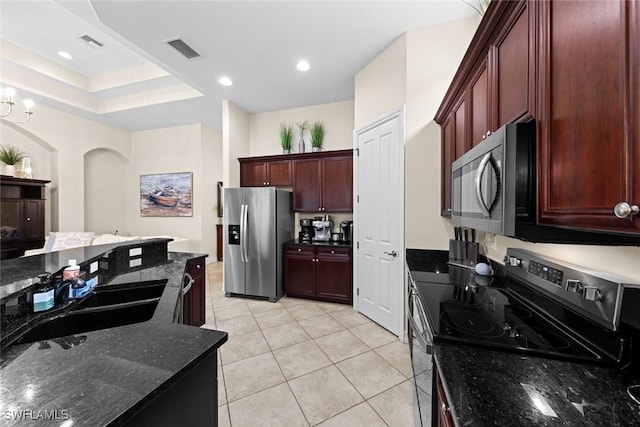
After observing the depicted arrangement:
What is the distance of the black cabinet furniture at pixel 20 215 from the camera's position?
423cm

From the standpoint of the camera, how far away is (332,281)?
364cm

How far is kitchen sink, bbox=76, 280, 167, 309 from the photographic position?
5.38ft

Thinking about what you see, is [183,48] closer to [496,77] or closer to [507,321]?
[496,77]

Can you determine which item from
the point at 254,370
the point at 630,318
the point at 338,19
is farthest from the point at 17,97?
the point at 630,318

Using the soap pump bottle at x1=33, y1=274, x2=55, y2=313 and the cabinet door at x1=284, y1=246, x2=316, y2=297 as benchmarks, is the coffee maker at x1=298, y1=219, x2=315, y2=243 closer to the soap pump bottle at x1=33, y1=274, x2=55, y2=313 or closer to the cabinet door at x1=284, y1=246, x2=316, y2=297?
the cabinet door at x1=284, y1=246, x2=316, y2=297

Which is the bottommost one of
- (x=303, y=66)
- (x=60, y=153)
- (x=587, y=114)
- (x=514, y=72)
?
(x=587, y=114)

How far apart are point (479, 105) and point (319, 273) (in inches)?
113

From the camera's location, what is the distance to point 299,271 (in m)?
3.82

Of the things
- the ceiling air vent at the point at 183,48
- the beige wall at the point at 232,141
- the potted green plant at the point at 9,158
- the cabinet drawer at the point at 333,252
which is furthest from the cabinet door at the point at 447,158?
the potted green plant at the point at 9,158

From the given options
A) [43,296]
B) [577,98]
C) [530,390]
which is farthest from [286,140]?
[530,390]

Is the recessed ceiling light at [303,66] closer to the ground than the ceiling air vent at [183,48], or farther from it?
closer to the ground

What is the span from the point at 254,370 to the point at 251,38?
127 inches

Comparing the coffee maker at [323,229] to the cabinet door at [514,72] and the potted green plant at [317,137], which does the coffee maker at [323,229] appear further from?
the cabinet door at [514,72]

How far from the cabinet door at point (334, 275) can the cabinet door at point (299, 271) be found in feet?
0.35
